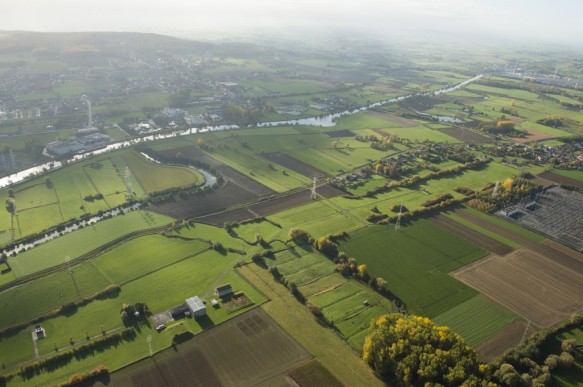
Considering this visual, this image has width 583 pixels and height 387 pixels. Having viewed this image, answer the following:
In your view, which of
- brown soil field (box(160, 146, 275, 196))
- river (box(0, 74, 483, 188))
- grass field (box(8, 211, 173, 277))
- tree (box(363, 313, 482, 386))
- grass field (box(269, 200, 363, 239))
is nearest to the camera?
tree (box(363, 313, 482, 386))

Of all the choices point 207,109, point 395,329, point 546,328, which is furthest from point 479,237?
point 207,109

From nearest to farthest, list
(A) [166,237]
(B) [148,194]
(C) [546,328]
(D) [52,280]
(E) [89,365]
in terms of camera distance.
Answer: (E) [89,365] → (C) [546,328] → (D) [52,280] → (A) [166,237] → (B) [148,194]

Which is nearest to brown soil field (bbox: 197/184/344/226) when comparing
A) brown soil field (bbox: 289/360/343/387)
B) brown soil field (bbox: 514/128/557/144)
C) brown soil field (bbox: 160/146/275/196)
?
brown soil field (bbox: 160/146/275/196)

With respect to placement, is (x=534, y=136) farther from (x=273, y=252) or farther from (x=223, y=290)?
(x=223, y=290)

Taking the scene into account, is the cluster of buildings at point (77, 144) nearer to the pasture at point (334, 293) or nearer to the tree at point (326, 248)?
the pasture at point (334, 293)

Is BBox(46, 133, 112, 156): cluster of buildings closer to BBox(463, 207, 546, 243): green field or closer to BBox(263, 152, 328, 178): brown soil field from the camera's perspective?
BBox(263, 152, 328, 178): brown soil field

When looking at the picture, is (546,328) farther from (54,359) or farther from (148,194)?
(148,194)

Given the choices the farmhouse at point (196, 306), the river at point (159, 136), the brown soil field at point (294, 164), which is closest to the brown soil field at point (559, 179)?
the brown soil field at point (294, 164)
